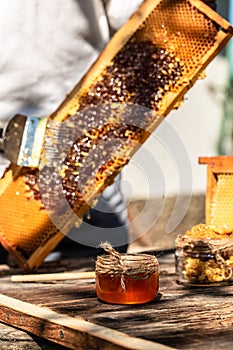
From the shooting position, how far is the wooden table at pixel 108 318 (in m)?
1.55

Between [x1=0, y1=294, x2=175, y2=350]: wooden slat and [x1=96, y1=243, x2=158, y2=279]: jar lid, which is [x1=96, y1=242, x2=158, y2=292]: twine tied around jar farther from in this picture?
[x1=0, y1=294, x2=175, y2=350]: wooden slat

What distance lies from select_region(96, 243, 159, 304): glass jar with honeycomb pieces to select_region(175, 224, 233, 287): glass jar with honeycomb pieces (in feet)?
0.78

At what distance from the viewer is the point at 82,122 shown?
2482 mm

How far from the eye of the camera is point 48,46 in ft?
8.73

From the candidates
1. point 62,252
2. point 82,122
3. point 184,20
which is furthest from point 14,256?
point 184,20

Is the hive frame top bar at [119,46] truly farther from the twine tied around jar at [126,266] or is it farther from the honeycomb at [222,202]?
the twine tied around jar at [126,266]

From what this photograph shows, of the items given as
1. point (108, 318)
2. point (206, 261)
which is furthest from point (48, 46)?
point (108, 318)

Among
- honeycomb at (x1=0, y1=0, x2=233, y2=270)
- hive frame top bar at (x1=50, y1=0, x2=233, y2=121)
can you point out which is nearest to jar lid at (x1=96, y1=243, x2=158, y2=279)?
honeycomb at (x1=0, y1=0, x2=233, y2=270)

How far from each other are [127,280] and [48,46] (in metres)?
1.11

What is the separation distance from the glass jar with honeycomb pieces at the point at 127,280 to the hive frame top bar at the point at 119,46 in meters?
0.73

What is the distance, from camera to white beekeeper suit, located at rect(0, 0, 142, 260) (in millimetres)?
2621

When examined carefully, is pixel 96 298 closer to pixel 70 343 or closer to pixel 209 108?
pixel 70 343

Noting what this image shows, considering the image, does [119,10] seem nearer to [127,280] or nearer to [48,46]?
[48,46]

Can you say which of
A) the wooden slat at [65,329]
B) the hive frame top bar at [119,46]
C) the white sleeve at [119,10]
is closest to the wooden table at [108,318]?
the wooden slat at [65,329]
